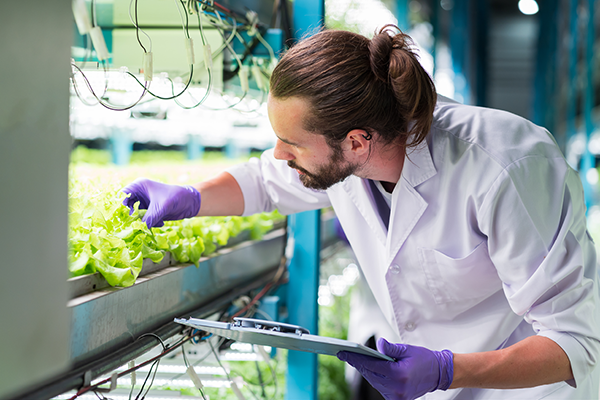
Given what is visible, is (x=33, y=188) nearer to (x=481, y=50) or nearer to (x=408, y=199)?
(x=408, y=199)

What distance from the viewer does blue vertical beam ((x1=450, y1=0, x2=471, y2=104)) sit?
21.2 feet

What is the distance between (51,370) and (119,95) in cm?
125

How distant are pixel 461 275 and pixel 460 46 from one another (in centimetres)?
606

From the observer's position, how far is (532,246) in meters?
1.17

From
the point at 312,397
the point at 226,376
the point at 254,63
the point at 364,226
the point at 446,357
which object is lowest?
the point at 312,397

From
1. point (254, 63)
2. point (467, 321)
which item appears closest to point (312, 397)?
point (467, 321)

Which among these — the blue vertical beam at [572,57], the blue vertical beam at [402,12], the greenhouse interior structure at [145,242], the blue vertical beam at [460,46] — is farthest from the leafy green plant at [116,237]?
the blue vertical beam at [572,57]

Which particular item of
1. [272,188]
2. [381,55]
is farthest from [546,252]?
[272,188]

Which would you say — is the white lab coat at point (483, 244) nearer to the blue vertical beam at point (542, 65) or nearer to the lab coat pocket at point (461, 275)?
the lab coat pocket at point (461, 275)

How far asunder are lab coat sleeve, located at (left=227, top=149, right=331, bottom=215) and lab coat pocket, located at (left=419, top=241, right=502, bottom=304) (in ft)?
1.70

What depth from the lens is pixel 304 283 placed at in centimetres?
214

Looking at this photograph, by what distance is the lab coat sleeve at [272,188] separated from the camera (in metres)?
1.71

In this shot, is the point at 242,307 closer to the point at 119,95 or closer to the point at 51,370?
the point at 119,95

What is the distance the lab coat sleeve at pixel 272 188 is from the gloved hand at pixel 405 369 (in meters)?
0.74
